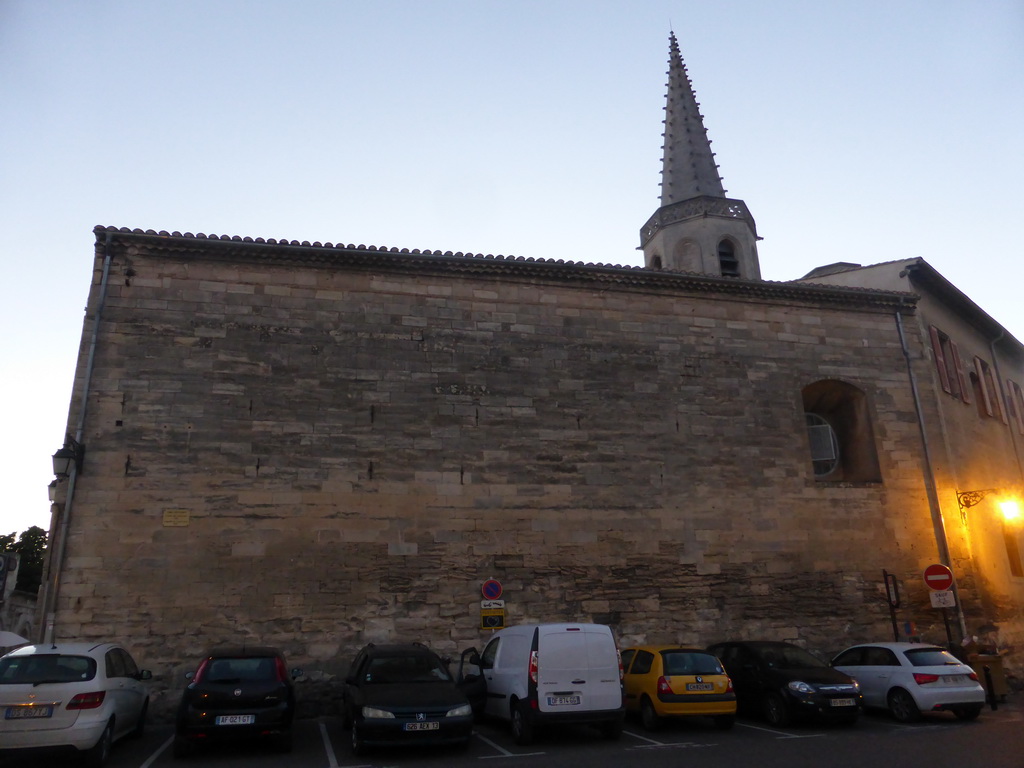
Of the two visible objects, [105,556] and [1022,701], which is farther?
[1022,701]

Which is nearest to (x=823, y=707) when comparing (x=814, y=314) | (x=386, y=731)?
(x=386, y=731)

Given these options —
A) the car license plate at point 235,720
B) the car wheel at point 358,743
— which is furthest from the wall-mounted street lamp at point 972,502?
the car license plate at point 235,720

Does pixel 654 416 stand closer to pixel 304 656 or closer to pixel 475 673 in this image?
pixel 475 673

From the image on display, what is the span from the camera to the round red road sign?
532 inches

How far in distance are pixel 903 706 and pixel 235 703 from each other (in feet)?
31.6

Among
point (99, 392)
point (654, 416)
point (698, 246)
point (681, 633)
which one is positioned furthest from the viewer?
point (698, 246)

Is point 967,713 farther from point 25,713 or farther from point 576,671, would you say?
point 25,713

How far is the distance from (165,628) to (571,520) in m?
7.24

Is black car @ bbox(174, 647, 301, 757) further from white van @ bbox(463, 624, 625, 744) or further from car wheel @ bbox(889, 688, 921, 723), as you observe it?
car wheel @ bbox(889, 688, 921, 723)

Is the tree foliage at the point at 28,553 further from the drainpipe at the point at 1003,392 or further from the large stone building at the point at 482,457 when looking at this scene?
the drainpipe at the point at 1003,392

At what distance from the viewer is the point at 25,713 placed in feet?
24.3

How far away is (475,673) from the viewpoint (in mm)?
10562

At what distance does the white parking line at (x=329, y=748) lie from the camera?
8.13 metres

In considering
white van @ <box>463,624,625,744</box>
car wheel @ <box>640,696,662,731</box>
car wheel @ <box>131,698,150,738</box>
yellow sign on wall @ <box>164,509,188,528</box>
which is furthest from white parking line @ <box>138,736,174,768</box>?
A: car wheel @ <box>640,696,662,731</box>
